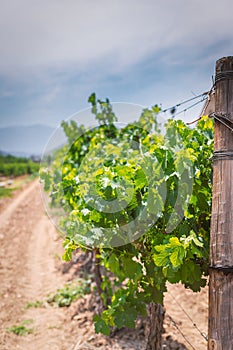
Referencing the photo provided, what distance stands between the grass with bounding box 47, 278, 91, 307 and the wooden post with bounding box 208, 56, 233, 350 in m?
3.69

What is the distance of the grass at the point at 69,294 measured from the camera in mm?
5475

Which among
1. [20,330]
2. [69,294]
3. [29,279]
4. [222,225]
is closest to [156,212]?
[222,225]

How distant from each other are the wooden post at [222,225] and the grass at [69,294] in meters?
3.69

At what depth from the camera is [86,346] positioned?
4188 mm

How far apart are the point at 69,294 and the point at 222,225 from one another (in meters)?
4.06

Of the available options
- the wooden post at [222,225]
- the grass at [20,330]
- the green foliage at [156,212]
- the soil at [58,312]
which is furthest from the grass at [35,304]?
the wooden post at [222,225]

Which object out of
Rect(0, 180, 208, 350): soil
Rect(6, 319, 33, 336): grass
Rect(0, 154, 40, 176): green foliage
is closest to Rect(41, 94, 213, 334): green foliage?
Rect(0, 180, 208, 350): soil

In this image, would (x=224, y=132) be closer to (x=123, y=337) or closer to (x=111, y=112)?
(x=123, y=337)

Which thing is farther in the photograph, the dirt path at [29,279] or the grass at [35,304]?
the grass at [35,304]

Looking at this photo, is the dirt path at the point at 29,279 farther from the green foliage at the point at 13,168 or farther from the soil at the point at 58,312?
the green foliage at the point at 13,168

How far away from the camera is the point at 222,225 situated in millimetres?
2070

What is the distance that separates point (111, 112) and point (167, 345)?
10.3 feet

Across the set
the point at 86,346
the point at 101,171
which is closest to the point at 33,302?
the point at 86,346

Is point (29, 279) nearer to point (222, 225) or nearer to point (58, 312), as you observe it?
point (58, 312)
